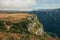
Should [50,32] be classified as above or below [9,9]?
below

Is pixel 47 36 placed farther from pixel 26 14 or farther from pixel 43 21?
pixel 26 14

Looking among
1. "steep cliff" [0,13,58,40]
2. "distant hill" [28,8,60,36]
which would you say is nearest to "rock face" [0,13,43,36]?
"steep cliff" [0,13,58,40]

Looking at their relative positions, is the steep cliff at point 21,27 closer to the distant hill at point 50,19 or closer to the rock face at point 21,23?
the rock face at point 21,23

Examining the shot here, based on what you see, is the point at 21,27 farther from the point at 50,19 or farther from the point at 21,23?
the point at 50,19

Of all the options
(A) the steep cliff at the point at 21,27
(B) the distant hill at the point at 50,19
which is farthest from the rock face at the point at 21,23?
(B) the distant hill at the point at 50,19

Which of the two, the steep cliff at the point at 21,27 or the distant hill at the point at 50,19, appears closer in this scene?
the steep cliff at the point at 21,27

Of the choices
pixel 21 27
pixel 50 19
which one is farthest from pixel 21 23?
pixel 50 19

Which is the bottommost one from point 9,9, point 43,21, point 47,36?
point 47,36

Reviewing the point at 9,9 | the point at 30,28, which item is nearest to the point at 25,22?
the point at 30,28
